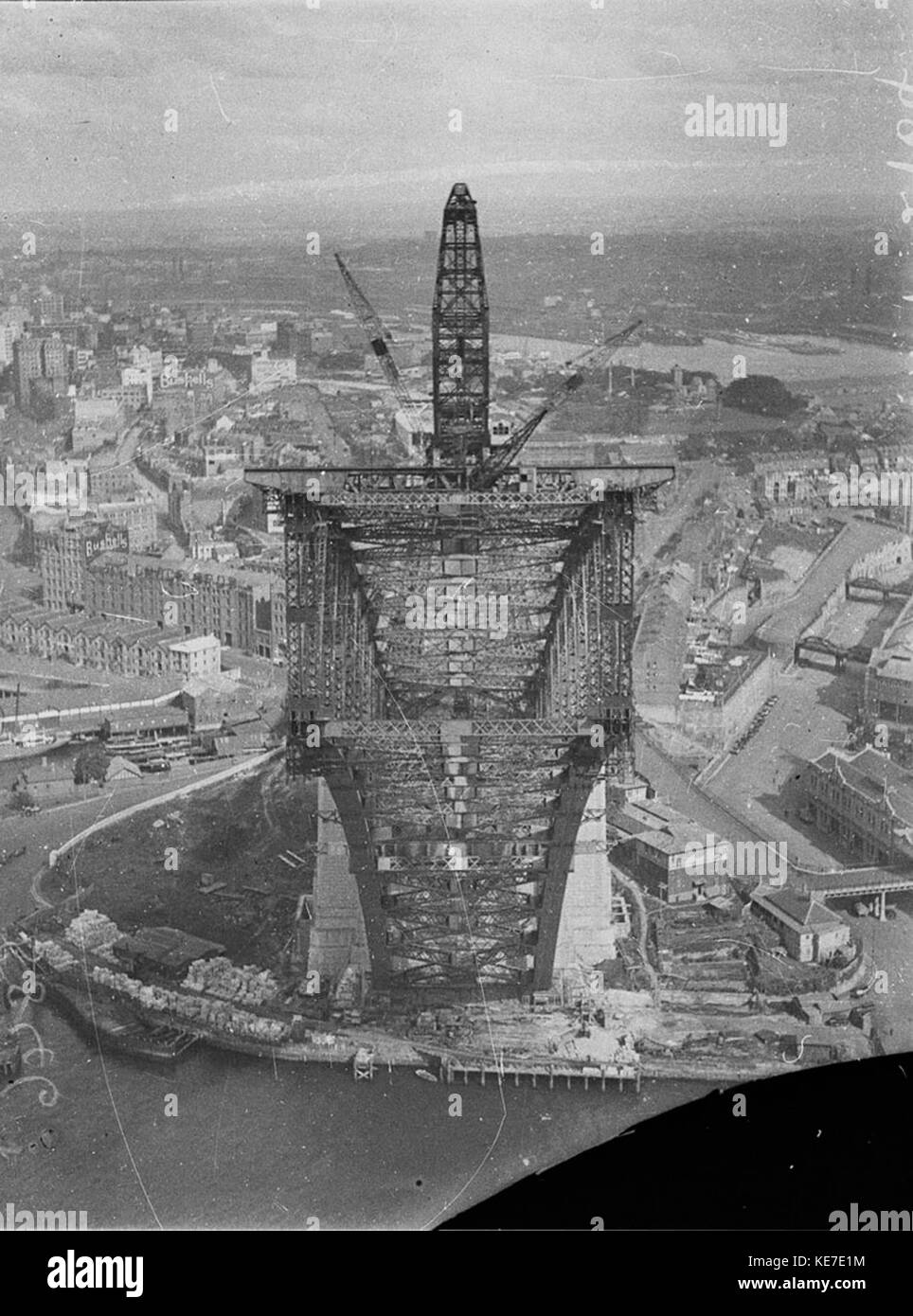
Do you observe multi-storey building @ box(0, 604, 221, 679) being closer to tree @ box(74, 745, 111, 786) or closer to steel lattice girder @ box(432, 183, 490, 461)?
tree @ box(74, 745, 111, 786)

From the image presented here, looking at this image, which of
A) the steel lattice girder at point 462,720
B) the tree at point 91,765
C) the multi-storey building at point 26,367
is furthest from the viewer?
the tree at point 91,765

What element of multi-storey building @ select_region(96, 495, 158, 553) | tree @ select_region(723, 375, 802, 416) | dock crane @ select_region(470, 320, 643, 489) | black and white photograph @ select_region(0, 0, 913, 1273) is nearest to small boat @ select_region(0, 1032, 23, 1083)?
black and white photograph @ select_region(0, 0, 913, 1273)

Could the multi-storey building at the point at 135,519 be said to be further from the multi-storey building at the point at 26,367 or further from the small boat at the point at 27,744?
the small boat at the point at 27,744

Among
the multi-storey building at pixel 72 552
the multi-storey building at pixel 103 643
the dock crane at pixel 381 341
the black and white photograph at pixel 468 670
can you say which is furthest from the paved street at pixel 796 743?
the multi-storey building at pixel 72 552

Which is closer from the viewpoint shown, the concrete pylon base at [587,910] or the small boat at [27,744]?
the concrete pylon base at [587,910]

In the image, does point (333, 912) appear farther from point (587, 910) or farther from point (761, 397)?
point (761, 397)

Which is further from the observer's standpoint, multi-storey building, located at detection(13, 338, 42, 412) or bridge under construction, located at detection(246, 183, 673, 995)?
multi-storey building, located at detection(13, 338, 42, 412)
